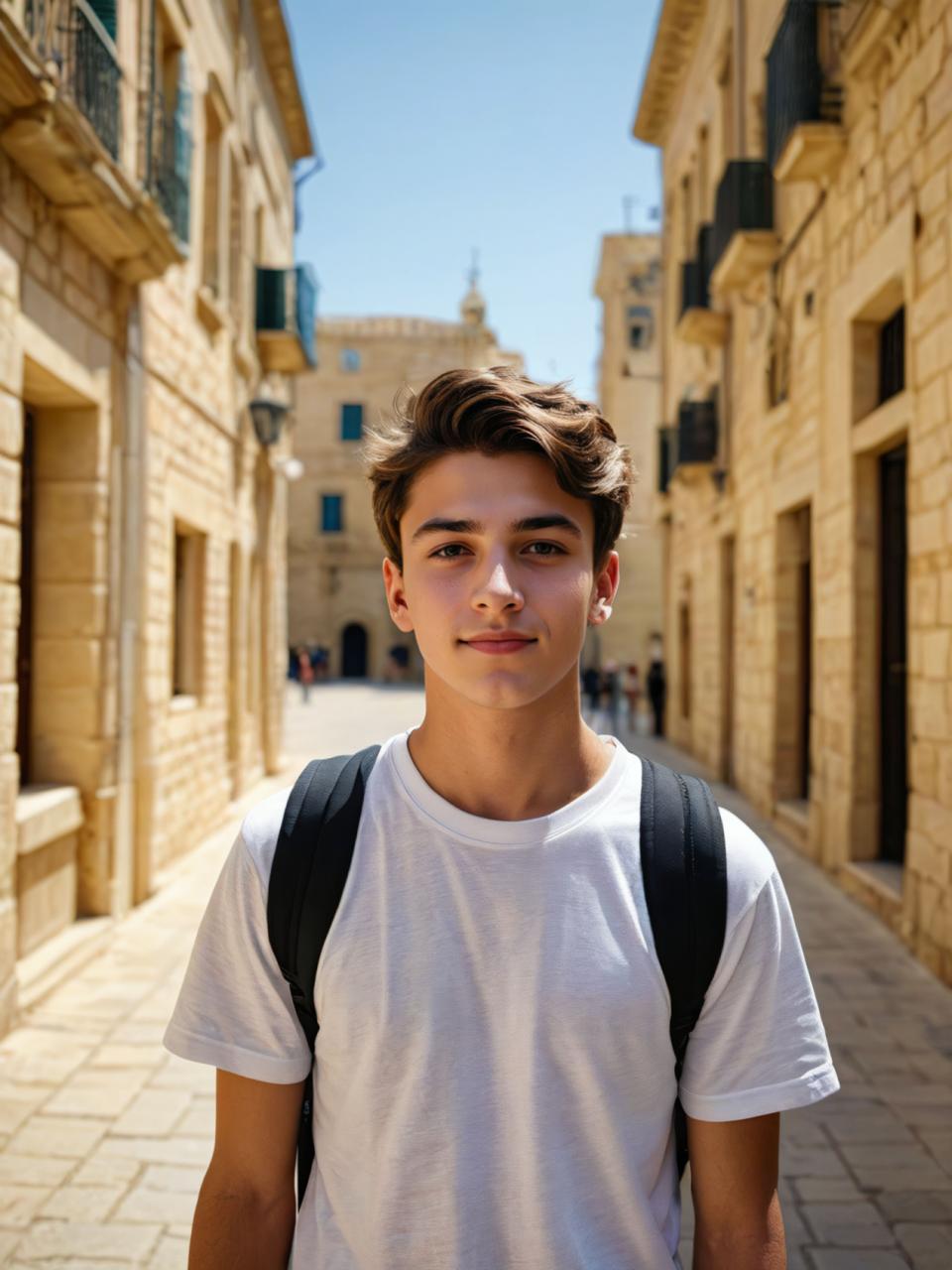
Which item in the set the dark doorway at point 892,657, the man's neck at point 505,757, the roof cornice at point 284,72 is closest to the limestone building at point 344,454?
the roof cornice at point 284,72

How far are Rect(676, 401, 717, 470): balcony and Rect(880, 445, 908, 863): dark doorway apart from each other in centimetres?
612

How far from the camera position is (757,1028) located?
4.89 feet

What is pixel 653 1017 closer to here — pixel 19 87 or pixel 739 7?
pixel 19 87

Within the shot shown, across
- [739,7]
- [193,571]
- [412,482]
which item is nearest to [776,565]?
[193,571]

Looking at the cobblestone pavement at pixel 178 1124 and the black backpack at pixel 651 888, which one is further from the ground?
the black backpack at pixel 651 888

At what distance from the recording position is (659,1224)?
4.94 ft

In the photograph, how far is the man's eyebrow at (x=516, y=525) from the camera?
5.06 ft

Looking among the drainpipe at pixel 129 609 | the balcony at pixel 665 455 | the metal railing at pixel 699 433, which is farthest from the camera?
the balcony at pixel 665 455

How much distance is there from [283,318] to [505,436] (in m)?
11.7

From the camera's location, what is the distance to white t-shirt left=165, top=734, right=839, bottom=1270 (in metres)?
1.45

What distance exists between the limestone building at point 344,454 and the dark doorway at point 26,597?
32966 mm

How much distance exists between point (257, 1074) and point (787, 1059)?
0.74 meters

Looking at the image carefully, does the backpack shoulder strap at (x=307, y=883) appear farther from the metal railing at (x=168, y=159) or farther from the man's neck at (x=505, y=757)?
the metal railing at (x=168, y=159)

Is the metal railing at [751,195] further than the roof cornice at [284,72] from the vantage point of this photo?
No
